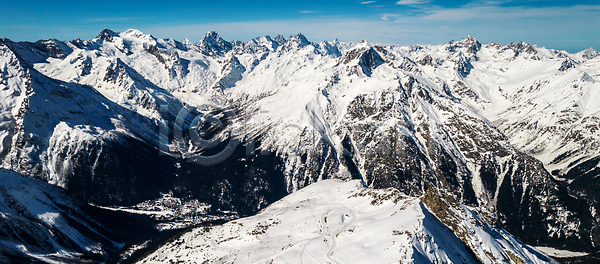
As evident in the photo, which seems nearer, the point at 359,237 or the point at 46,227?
the point at 359,237

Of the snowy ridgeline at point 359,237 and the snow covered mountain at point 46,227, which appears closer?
the snowy ridgeline at point 359,237

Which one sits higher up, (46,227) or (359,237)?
(359,237)

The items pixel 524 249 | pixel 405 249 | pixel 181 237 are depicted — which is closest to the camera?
pixel 405 249

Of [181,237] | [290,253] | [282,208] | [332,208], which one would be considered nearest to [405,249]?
[290,253]

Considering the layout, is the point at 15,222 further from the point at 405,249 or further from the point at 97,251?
the point at 405,249

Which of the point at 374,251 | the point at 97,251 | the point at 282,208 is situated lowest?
the point at 97,251

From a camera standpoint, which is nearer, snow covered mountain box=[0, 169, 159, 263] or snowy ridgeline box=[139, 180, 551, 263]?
snowy ridgeline box=[139, 180, 551, 263]

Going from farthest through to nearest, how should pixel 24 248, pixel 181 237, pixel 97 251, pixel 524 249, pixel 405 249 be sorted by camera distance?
pixel 97 251, pixel 181 237, pixel 24 248, pixel 524 249, pixel 405 249

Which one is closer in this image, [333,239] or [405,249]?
[405,249]
